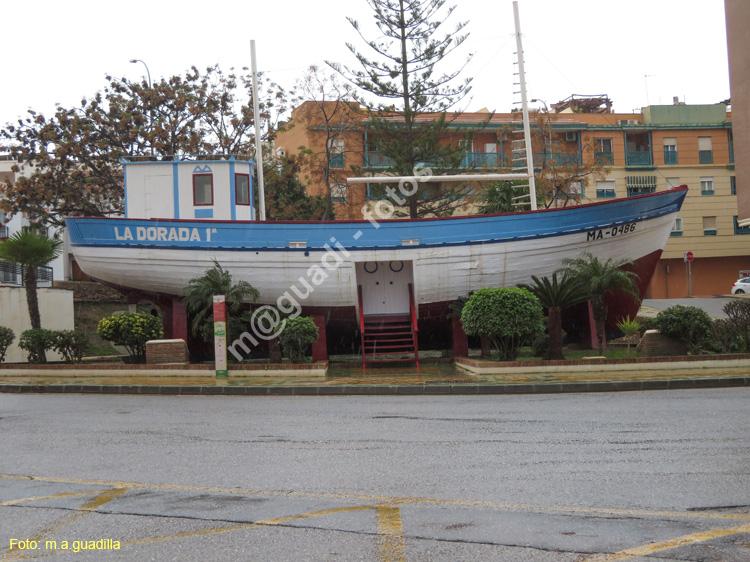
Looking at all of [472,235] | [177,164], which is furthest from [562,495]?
[177,164]

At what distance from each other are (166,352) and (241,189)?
5.62m

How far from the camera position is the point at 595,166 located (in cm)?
4159

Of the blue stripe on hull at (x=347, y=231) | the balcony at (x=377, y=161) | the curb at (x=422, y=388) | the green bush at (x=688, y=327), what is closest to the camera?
the curb at (x=422, y=388)

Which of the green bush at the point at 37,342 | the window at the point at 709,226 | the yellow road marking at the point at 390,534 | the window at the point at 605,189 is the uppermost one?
the window at the point at 605,189

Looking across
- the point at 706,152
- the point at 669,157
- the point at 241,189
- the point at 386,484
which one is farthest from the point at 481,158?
the point at 386,484

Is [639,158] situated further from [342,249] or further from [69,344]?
[69,344]

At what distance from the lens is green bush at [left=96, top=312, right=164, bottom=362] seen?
65.1 feet

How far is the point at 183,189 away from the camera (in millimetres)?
22781

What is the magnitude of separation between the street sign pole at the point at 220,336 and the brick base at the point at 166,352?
1.33m

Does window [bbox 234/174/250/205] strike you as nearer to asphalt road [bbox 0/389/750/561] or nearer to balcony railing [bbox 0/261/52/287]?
asphalt road [bbox 0/389/750/561]

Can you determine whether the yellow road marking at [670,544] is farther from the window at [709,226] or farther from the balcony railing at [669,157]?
the window at [709,226]

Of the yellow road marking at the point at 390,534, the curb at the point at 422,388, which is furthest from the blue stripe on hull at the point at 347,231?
the yellow road marking at the point at 390,534

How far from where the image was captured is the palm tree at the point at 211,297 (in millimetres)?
19797

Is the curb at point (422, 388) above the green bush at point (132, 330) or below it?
below
